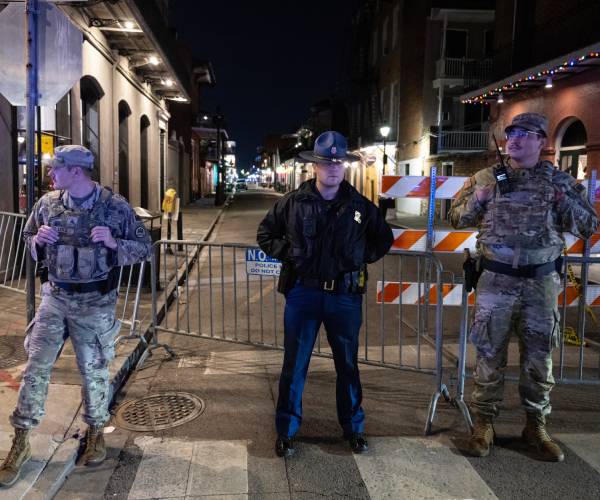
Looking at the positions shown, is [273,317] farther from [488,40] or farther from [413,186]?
[488,40]

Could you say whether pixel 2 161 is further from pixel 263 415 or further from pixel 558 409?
pixel 558 409

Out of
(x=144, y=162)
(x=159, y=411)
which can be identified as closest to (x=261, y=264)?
(x=159, y=411)

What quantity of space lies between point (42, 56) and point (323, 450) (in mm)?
3470

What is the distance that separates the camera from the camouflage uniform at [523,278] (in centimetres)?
388

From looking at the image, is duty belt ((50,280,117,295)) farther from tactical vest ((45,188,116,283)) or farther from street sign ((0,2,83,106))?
street sign ((0,2,83,106))

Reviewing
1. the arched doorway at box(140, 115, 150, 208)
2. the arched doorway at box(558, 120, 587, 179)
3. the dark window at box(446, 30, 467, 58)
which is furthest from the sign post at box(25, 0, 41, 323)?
→ the dark window at box(446, 30, 467, 58)

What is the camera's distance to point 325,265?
3.70 m

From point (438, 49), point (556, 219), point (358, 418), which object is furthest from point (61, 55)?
point (438, 49)

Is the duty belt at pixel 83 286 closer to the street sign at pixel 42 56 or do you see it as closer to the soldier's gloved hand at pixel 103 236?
the soldier's gloved hand at pixel 103 236

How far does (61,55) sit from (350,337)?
9.77 ft

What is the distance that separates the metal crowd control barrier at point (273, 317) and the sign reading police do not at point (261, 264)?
2.7 inches

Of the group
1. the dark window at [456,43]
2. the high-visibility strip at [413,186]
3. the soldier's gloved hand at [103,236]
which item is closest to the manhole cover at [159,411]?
the soldier's gloved hand at [103,236]

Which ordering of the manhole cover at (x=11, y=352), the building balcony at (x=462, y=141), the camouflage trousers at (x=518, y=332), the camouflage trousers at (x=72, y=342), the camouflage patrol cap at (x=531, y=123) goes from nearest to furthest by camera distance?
the camouflage trousers at (x=72, y=342)
the camouflage patrol cap at (x=531, y=123)
the camouflage trousers at (x=518, y=332)
the manhole cover at (x=11, y=352)
the building balcony at (x=462, y=141)

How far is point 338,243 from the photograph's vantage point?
3695 mm
